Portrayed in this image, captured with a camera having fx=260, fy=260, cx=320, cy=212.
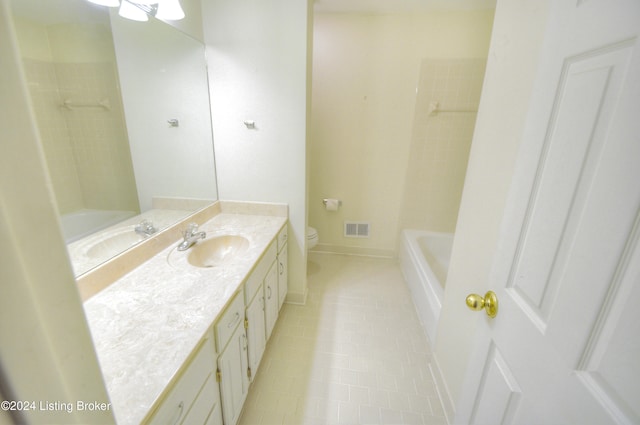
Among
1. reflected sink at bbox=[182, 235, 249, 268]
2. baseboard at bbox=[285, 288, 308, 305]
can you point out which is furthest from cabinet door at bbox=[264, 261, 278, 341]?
baseboard at bbox=[285, 288, 308, 305]

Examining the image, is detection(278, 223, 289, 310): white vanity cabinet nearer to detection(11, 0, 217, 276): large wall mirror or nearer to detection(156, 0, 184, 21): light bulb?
detection(11, 0, 217, 276): large wall mirror

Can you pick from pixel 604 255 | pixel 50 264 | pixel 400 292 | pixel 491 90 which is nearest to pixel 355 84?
pixel 491 90

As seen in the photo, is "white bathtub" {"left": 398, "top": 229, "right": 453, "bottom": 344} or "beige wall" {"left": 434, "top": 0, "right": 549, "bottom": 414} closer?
"beige wall" {"left": 434, "top": 0, "right": 549, "bottom": 414}

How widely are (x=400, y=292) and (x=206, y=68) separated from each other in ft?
7.92

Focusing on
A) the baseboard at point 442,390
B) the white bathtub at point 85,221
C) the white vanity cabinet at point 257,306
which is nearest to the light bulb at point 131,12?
the white bathtub at point 85,221

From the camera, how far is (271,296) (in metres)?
1.71

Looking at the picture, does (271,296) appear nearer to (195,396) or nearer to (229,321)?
(229,321)

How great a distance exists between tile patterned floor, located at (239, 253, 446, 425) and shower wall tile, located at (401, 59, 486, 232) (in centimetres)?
92

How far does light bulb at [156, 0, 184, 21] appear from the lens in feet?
4.36

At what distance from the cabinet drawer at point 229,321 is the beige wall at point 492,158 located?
3.01 ft

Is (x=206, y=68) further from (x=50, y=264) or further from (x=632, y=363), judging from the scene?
(x=632, y=363)

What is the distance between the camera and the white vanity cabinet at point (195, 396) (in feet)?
2.32

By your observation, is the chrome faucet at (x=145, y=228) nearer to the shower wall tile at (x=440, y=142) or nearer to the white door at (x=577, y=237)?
the white door at (x=577, y=237)

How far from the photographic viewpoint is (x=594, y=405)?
0.45 metres
